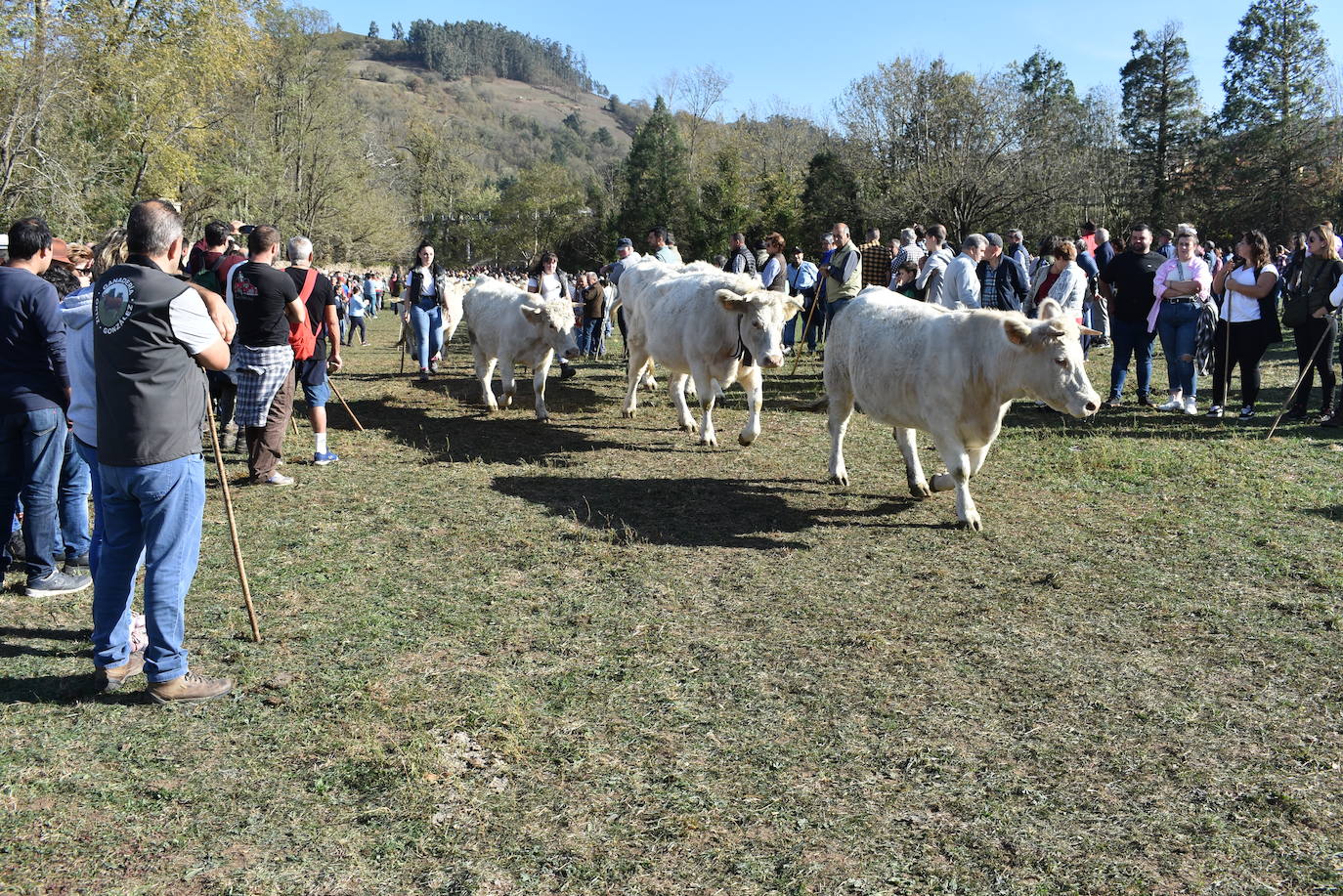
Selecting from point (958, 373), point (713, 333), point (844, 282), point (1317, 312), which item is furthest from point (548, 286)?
point (1317, 312)

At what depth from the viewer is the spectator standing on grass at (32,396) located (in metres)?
5.29

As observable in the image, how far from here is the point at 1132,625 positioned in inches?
213

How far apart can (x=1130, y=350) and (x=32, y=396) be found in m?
12.1

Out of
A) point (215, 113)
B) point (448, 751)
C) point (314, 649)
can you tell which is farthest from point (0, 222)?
point (448, 751)

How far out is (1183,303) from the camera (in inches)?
436

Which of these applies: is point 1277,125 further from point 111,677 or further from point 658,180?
point 111,677

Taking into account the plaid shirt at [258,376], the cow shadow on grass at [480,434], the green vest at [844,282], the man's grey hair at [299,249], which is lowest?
the cow shadow on grass at [480,434]

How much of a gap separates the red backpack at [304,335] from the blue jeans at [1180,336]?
1010 cm

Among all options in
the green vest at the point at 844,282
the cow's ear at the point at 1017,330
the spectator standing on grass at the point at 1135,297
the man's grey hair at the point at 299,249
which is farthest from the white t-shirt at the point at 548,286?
the cow's ear at the point at 1017,330

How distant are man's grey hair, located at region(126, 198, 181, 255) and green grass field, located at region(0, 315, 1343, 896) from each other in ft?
7.23

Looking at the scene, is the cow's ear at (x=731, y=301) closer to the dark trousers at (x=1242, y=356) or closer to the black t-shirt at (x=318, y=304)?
the black t-shirt at (x=318, y=304)

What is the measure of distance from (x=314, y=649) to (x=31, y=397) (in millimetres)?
2416

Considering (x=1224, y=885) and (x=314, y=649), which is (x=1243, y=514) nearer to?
(x=1224, y=885)

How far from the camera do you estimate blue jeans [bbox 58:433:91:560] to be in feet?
19.7
